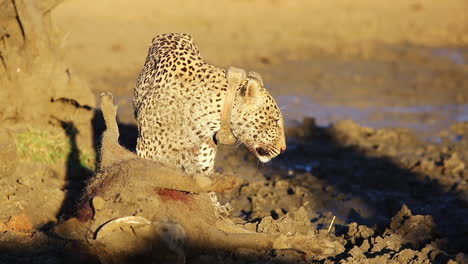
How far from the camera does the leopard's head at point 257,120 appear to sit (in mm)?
5410

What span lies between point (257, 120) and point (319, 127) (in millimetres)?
4301

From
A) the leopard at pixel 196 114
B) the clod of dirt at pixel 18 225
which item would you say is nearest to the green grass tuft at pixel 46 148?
the clod of dirt at pixel 18 225

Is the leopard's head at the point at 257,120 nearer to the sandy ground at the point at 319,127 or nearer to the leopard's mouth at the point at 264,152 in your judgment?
the leopard's mouth at the point at 264,152

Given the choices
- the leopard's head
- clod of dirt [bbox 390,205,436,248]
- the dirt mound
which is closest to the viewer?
the leopard's head

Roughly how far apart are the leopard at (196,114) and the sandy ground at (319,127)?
687mm

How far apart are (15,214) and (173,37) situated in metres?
1.93

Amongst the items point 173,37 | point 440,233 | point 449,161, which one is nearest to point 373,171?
point 449,161

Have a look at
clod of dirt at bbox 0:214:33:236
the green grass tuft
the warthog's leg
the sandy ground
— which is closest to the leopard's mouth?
the sandy ground

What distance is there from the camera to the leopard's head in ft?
17.7

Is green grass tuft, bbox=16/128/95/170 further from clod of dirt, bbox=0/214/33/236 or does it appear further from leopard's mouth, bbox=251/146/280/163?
leopard's mouth, bbox=251/146/280/163

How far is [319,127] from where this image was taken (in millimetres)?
9695

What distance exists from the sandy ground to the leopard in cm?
69

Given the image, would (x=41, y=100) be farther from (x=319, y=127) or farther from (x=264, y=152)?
(x=319, y=127)

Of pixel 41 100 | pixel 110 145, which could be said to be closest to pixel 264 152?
pixel 110 145
